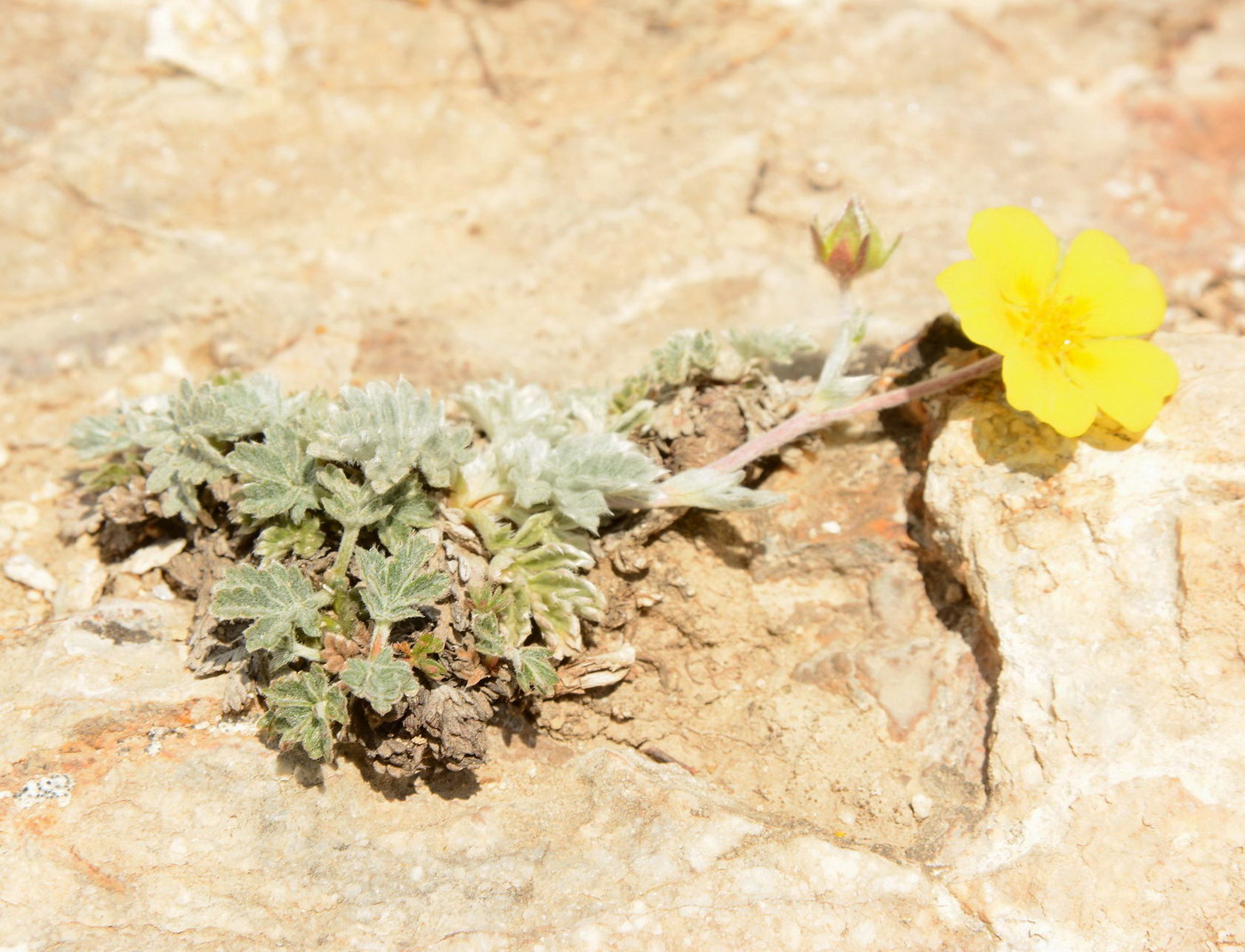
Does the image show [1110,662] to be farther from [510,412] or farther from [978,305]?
[510,412]

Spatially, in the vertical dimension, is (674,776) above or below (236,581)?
below

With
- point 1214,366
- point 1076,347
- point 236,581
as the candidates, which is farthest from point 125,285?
point 1214,366

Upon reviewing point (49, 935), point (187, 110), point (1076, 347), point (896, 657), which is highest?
point (187, 110)

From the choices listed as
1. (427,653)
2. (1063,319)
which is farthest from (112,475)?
(1063,319)

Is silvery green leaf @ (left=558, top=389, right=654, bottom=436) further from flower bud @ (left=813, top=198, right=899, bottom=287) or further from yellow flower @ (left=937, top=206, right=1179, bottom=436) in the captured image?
yellow flower @ (left=937, top=206, right=1179, bottom=436)

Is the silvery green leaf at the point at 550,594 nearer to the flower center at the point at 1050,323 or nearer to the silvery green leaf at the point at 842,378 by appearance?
the silvery green leaf at the point at 842,378

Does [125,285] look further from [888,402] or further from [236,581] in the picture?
[888,402]
